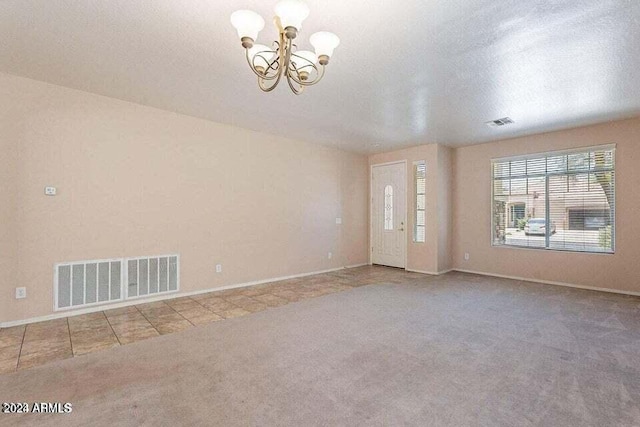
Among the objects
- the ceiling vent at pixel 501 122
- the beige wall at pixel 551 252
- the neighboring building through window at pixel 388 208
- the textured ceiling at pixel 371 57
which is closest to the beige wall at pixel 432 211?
the beige wall at pixel 551 252

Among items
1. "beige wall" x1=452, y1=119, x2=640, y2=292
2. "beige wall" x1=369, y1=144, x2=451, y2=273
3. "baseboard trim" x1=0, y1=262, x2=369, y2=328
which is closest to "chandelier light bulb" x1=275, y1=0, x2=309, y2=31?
"baseboard trim" x1=0, y1=262, x2=369, y2=328

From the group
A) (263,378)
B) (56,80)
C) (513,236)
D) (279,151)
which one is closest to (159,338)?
(263,378)

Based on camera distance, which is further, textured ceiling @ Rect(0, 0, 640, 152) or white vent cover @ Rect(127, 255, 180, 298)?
white vent cover @ Rect(127, 255, 180, 298)

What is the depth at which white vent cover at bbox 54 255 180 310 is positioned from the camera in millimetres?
3703

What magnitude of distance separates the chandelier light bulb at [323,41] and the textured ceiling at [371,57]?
0.63 ft

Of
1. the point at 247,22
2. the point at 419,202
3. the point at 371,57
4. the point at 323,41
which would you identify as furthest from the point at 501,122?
the point at 247,22

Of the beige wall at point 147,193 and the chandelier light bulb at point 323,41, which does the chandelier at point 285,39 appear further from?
the beige wall at point 147,193

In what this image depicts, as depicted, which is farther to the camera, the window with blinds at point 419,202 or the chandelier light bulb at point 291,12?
the window with blinds at point 419,202

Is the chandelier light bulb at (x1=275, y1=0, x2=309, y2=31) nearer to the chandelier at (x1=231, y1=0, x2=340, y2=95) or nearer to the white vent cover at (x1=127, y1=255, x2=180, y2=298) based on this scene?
the chandelier at (x1=231, y1=0, x2=340, y2=95)

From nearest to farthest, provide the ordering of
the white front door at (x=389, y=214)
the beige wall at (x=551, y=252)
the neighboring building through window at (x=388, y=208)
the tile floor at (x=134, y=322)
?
the tile floor at (x=134, y=322)
the beige wall at (x=551, y=252)
the white front door at (x=389, y=214)
the neighboring building through window at (x=388, y=208)

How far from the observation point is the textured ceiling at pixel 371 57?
2.25 meters

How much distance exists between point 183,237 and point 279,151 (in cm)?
227

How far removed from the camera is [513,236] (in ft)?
19.5

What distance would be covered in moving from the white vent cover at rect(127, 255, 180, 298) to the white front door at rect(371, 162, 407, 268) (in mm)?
4416
